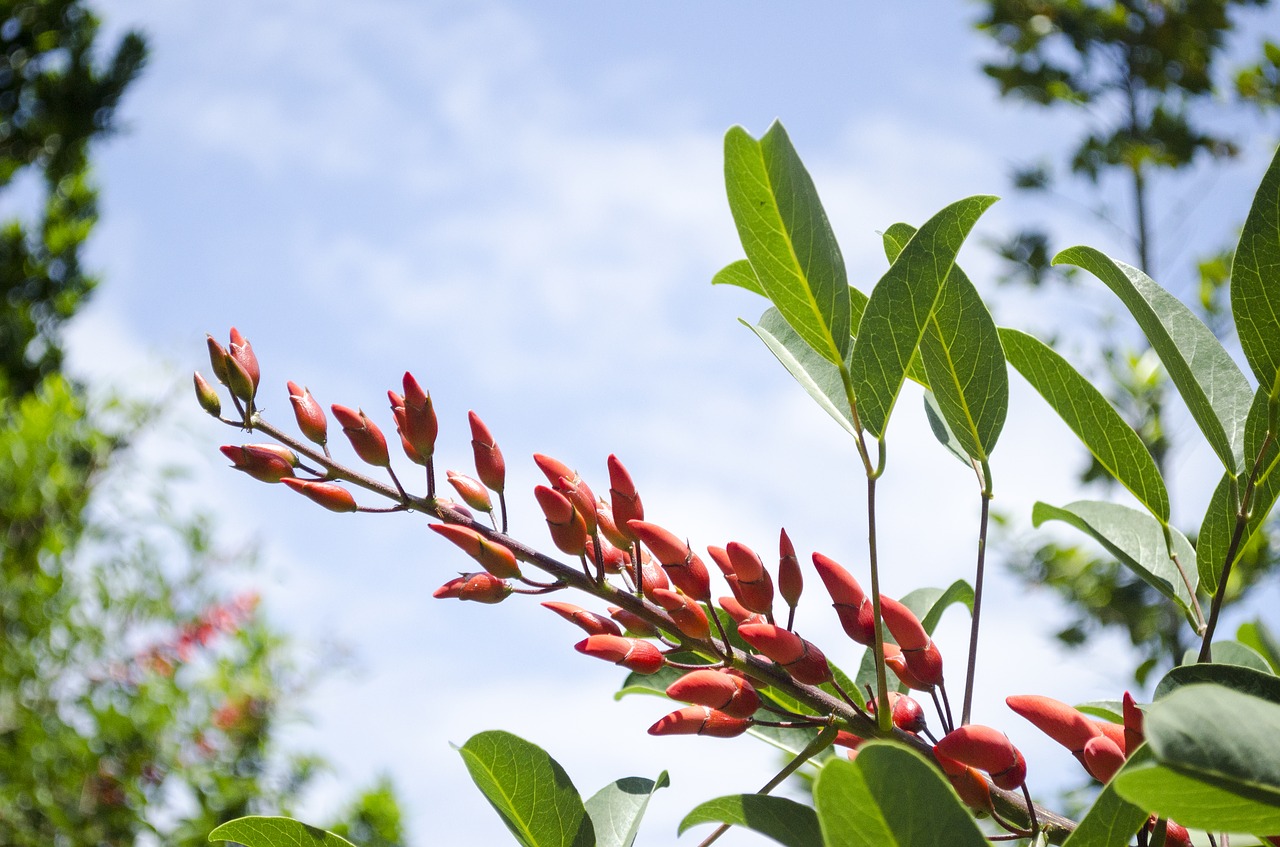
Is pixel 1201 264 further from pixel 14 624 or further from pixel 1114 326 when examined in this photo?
pixel 14 624

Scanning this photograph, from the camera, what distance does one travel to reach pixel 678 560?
0.71 m

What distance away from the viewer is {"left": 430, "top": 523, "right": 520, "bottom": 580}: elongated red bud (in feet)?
2.33

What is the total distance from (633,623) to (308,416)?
29 cm

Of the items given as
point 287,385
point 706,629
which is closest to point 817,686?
point 706,629

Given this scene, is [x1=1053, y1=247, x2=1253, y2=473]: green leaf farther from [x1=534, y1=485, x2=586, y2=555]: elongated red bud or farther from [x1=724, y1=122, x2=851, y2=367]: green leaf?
[x1=534, y1=485, x2=586, y2=555]: elongated red bud

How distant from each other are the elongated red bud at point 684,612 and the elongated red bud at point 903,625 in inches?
5.0

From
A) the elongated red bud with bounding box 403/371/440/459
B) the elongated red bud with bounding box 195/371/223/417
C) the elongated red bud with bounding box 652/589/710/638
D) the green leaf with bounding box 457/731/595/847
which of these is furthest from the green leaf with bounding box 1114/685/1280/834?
the elongated red bud with bounding box 195/371/223/417

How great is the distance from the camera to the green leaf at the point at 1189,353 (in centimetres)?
73

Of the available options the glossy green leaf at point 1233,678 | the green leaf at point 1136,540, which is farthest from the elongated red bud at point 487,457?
the green leaf at point 1136,540

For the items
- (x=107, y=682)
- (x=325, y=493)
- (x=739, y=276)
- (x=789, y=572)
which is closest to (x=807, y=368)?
(x=739, y=276)

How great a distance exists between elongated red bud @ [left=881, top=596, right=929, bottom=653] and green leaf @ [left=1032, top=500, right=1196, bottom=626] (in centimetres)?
39

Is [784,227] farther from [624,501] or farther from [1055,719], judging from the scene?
[1055,719]

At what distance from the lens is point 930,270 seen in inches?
26.5

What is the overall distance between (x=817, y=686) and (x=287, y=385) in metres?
0.46
